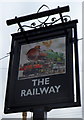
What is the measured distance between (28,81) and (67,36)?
825 mm

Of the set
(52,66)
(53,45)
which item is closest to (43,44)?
(53,45)

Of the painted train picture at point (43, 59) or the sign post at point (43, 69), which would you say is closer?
the sign post at point (43, 69)

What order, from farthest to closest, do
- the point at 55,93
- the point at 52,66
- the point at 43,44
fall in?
the point at 43,44 < the point at 52,66 < the point at 55,93

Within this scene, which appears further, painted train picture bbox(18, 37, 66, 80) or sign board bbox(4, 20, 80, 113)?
painted train picture bbox(18, 37, 66, 80)

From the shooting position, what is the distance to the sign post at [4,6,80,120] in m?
3.75

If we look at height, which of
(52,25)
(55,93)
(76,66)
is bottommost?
(55,93)

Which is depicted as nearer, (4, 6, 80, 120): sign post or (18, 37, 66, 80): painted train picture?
(4, 6, 80, 120): sign post

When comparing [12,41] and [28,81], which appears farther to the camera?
[12,41]

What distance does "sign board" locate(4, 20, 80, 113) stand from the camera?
3768 mm

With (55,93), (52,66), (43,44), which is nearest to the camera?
(55,93)

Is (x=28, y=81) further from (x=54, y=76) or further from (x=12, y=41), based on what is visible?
(x=12, y=41)

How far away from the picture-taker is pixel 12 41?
4.57m

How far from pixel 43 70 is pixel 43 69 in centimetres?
2

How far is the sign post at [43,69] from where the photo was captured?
3750 mm
